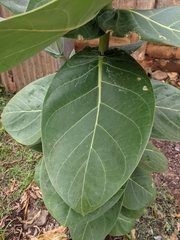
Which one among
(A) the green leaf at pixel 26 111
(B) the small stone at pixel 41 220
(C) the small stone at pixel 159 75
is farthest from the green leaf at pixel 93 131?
(C) the small stone at pixel 159 75

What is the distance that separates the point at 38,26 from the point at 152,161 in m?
0.68

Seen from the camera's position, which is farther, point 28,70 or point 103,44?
point 28,70

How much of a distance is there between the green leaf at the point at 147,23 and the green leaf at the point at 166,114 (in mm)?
285

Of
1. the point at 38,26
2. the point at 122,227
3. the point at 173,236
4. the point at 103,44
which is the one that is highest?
the point at 38,26

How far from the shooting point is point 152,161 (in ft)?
2.92

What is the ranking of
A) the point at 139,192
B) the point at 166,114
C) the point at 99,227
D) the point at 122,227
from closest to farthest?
1. the point at 166,114
2. the point at 99,227
3. the point at 139,192
4. the point at 122,227

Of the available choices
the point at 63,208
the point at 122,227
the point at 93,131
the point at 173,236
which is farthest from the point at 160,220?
the point at 93,131

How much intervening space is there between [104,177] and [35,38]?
0.27 metres

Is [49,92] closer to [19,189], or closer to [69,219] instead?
[69,219]

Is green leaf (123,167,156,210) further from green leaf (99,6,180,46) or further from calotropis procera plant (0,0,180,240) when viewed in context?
green leaf (99,6,180,46)

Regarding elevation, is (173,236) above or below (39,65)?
below

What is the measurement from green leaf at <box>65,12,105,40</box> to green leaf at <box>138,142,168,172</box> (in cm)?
50

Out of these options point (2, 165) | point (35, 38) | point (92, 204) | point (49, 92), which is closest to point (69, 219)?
point (92, 204)

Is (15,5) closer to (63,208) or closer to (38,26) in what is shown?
(38,26)
